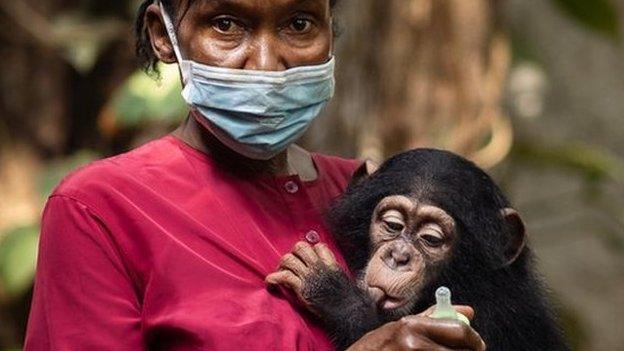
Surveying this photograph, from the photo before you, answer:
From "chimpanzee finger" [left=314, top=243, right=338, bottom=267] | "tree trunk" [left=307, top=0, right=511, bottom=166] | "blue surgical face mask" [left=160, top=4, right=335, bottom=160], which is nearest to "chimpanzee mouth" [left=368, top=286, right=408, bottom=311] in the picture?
"chimpanzee finger" [left=314, top=243, right=338, bottom=267]

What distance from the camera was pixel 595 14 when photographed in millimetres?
6402

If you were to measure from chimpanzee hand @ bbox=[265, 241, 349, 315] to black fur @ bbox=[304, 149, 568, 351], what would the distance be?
4.0 inches

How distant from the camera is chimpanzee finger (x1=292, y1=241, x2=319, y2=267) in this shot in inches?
127

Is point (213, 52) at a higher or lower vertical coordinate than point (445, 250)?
higher

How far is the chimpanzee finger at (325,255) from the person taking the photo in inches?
130

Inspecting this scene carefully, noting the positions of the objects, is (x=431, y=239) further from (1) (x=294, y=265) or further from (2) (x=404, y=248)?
(1) (x=294, y=265)

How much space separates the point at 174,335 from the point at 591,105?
5.91m

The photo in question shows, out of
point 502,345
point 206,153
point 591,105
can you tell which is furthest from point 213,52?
point 591,105

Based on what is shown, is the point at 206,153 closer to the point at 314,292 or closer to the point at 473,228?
the point at 314,292

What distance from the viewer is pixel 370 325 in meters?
3.32

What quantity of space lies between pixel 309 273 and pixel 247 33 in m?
Result: 0.51

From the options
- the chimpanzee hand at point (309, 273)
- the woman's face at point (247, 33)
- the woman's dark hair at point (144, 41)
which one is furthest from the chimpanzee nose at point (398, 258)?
the woman's dark hair at point (144, 41)

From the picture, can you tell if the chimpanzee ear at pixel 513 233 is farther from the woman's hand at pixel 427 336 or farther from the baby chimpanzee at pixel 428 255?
the woman's hand at pixel 427 336

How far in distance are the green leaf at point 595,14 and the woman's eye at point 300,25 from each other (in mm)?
3362
